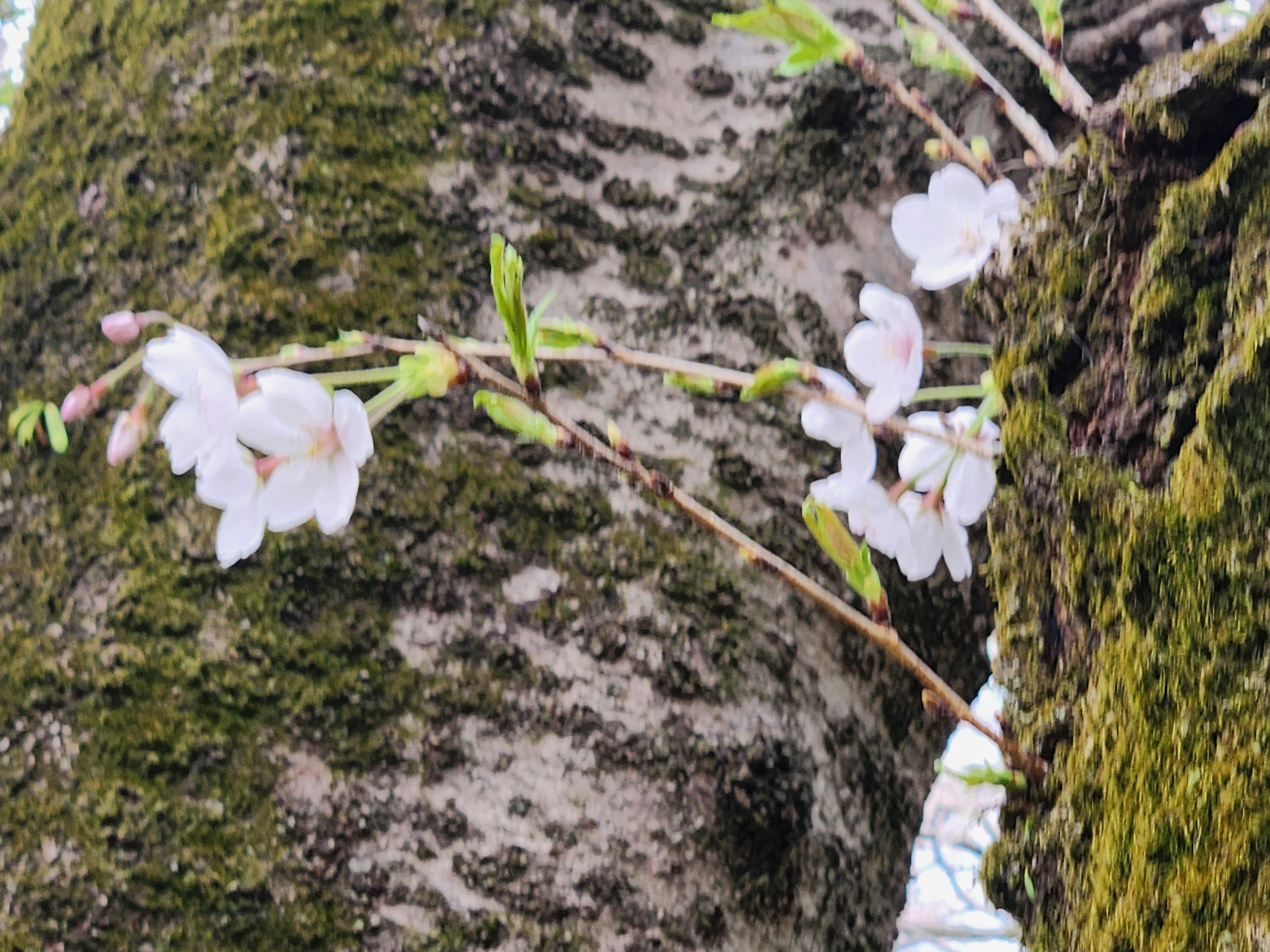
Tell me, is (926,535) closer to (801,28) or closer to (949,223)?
(949,223)

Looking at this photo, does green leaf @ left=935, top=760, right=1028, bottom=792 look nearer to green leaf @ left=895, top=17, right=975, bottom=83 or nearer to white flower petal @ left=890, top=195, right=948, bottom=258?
white flower petal @ left=890, top=195, right=948, bottom=258

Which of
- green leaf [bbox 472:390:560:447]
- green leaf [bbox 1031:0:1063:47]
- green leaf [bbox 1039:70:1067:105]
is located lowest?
green leaf [bbox 472:390:560:447]

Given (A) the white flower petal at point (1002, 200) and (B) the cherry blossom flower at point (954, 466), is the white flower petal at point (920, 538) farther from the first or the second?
(A) the white flower petal at point (1002, 200)

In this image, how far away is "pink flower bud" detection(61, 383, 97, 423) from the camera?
650 mm

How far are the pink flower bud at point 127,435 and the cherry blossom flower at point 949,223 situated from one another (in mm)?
510

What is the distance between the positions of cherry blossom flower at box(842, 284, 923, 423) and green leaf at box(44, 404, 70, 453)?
555mm

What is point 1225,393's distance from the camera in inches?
13.4

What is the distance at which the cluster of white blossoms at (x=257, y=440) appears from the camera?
0.49 meters

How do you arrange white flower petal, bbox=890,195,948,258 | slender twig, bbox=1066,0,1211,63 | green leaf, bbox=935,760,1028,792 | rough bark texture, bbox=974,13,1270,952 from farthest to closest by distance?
1. slender twig, bbox=1066,0,1211,63
2. white flower petal, bbox=890,195,948,258
3. green leaf, bbox=935,760,1028,792
4. rough bark texture, bbox=974,13,1270,952

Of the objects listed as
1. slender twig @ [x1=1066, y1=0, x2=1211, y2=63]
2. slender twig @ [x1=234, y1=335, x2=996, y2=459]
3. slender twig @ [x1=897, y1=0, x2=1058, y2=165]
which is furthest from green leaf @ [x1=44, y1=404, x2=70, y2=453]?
slender twig @ [x1=1066, y1=0, x2=1211, y2=63]

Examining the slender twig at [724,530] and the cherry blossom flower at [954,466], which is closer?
the slender twig at [724,530]

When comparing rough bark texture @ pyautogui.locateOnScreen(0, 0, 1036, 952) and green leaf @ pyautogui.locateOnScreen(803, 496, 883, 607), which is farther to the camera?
rough bark texture @ pyautogui.locateOnScreen(0, 0, 1036, 952)

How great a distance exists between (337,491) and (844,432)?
310 millimetres

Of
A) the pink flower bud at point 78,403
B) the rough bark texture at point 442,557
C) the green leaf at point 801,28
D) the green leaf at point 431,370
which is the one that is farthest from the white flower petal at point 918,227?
the pink flower bud at point 78,403
